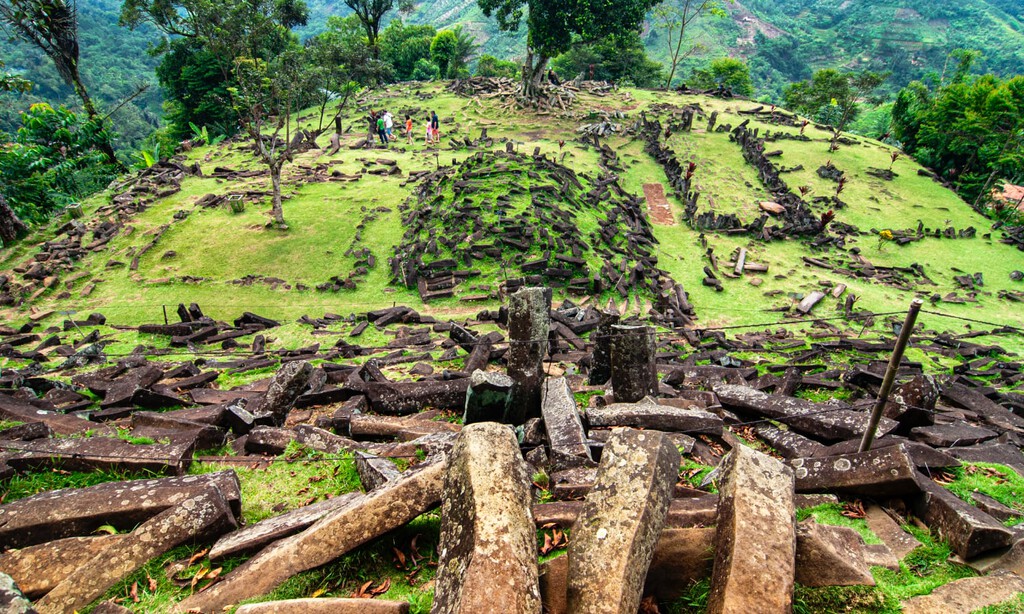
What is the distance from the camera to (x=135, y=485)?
3.99 meters

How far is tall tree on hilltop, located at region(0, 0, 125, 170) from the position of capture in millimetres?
20922

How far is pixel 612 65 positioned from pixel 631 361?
52192 millimetres

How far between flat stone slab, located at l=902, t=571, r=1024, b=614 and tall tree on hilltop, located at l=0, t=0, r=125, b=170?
93.4ft

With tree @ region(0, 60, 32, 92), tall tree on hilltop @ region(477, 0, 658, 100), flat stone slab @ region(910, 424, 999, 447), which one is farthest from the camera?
tall tree on hilltop @ region(477, 0, 658, 100)

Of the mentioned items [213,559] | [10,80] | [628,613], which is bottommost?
[213,559]

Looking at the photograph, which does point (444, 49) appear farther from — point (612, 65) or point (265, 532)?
point (265, 532)

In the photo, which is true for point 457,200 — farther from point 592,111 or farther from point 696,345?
point 592,111

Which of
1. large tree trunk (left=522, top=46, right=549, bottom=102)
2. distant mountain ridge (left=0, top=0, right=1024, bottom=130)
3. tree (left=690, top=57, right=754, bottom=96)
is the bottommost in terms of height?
large tree trunk (left=522, top=46, right=549, bottom=102)

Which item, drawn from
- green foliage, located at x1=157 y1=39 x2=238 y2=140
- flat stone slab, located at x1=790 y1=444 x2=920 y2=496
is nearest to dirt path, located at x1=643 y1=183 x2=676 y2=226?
flat stone slab, located at x1=790 y1=444 x2=920 y2=496

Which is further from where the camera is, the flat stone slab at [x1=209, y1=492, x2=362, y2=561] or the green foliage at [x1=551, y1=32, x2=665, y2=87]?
the green foliage at [x1=551, y1=32, x2=665, y2=87]

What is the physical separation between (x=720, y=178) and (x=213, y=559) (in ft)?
89.6

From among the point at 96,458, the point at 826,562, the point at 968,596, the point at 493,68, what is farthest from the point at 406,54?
the point at 968,596

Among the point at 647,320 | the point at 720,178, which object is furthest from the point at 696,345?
the point at 720,178

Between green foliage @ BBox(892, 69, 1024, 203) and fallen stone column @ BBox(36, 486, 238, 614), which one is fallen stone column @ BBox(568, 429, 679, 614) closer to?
fallen stone column @ BBox(36, 486, 238, 614)
